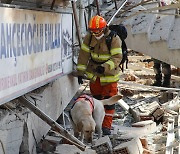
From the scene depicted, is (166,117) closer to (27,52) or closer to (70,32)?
(70,32)

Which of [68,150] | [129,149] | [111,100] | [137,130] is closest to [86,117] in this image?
[68,150]

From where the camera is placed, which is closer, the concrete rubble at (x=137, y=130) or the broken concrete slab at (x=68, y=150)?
the broken concrete slab at (x=68, y=150)

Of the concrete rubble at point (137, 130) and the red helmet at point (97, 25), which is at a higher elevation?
the red helmet at point (97, 25)

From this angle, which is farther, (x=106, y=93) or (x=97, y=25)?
(x=106, y=93)

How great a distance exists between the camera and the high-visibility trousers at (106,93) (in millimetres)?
9234

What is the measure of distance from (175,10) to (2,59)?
7.43 metres

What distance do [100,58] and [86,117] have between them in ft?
5.67

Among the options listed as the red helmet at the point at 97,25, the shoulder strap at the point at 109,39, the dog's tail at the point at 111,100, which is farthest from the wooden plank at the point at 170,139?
the red helmet at the point at 97,25

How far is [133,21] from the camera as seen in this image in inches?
522

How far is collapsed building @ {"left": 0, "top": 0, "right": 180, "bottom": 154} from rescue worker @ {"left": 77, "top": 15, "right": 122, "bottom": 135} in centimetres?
28

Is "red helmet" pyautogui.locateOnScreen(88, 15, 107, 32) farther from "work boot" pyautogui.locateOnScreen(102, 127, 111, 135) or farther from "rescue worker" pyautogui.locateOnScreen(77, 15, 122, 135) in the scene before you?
"work boot" pyautogui.locateOnScreen(102, 127, 111, 135)

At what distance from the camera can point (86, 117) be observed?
773 centimetres

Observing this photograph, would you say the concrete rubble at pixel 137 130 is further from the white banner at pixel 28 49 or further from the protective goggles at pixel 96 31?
the protective goggles at pixel 96 31

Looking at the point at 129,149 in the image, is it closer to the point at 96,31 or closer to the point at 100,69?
the point at 100,69
